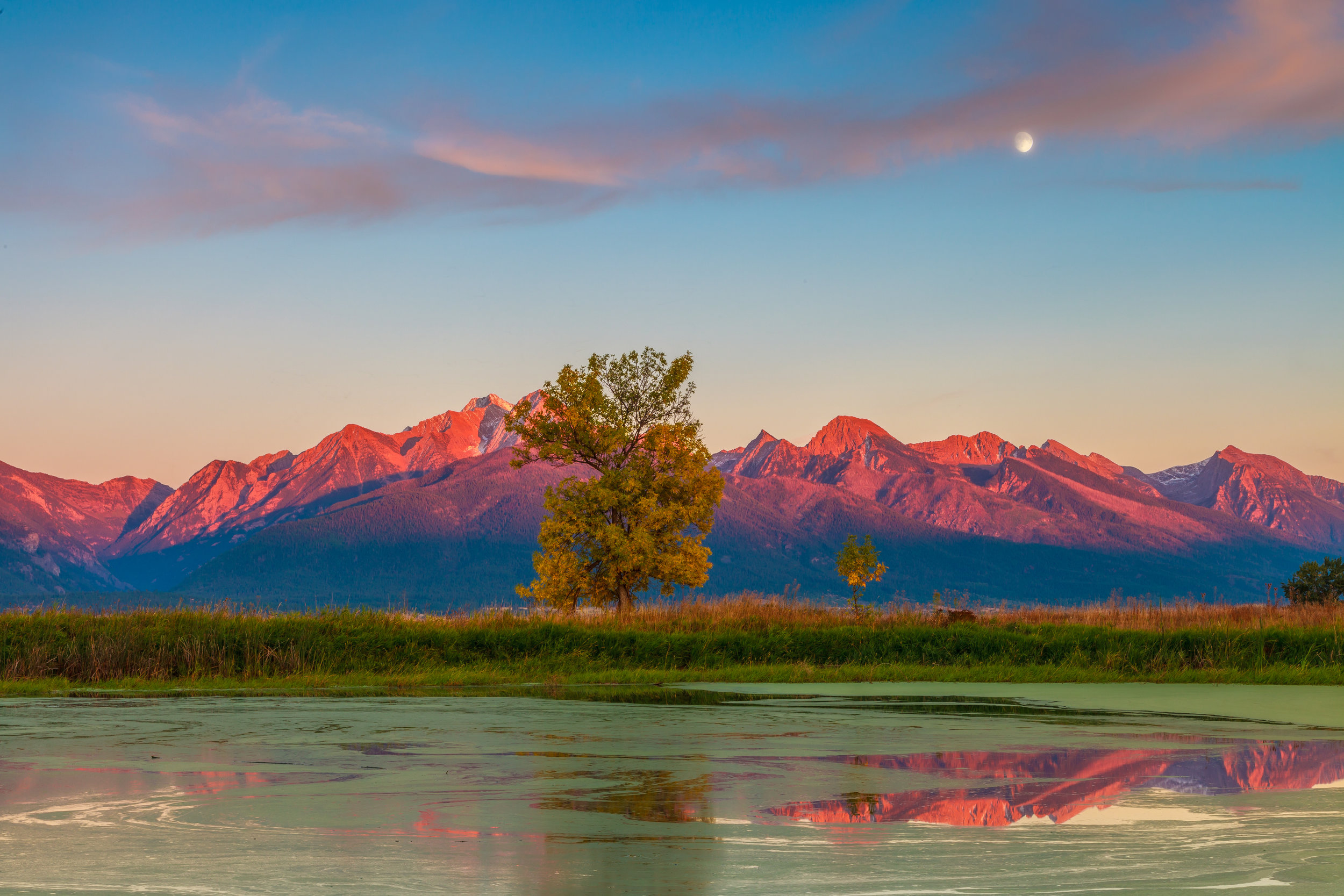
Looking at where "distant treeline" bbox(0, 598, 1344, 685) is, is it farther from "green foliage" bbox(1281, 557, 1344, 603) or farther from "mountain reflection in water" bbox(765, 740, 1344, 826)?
"mountain reflection in water" bbox(765, 740, 1344, 826)

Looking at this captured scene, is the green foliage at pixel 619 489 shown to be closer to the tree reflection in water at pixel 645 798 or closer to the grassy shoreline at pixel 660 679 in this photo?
the grassy shoreline at pixel 660 679

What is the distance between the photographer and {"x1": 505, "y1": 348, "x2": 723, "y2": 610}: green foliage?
3534 cm

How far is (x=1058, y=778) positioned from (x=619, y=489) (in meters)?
26.1

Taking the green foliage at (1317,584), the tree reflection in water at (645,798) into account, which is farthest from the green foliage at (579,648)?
the tree reflection in water at (645,798)

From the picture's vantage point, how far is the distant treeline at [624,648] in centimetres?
2497

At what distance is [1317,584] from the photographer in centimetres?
4072

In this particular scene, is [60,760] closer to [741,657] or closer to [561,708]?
[561,708]

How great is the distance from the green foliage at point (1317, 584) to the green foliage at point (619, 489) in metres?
19.2

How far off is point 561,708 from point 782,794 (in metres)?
8.04

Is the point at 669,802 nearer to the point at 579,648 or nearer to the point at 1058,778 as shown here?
the point at 1058,778

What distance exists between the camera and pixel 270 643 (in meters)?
26.6

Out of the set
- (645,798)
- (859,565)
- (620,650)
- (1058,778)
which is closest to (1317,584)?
(859,565)

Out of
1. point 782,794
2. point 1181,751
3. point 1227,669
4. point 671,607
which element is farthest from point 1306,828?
point 671,607

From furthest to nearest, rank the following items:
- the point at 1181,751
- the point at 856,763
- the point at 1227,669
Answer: the point at 1227,669 → the point at 1181,751 → the point at 856,763
